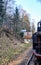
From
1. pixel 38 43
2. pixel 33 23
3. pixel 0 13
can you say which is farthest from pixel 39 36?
pixel 33 23

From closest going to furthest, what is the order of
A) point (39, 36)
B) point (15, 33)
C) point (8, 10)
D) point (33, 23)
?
1. point (39, 36)
2. point (8, 10)
3. point (15, 33)
4. point (33, 23)

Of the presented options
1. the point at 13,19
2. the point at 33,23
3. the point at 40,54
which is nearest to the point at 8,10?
the point at 13,19

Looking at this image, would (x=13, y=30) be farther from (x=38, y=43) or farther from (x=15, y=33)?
(x=38, y=43)

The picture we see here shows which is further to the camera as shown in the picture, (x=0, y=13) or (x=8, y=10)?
(x=8, y=10)

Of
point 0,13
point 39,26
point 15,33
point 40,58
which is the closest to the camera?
point 40,58

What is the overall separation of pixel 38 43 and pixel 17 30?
35.0 meters

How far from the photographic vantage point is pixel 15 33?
44594 millimetres

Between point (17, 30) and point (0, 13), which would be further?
point (17, 30)

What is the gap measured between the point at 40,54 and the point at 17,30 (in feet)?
117

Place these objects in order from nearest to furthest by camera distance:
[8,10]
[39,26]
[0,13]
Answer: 1. [39,26]
2. [0,13]
3. [8,10]

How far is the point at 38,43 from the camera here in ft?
37.2

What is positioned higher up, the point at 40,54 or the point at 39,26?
the point at 39,26

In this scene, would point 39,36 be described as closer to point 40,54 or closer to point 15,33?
point 40,54

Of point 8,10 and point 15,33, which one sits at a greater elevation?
point 8,10
